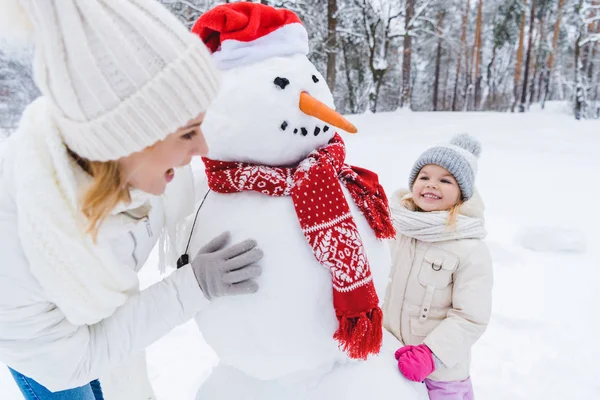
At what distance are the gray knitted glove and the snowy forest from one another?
3.81 m

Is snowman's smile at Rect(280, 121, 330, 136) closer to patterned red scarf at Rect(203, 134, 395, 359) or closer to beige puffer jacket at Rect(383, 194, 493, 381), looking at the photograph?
patterned red scarf at Rect(203, 134, 395, 359)

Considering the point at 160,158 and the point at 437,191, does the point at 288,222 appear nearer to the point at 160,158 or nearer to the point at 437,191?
the point at 160,158

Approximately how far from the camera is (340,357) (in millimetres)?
1163

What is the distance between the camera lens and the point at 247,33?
1077 millimetres

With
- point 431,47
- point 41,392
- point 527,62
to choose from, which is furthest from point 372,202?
point 431,47

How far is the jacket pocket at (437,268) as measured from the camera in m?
1.40

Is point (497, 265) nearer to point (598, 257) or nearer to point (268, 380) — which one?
point (598, 257)

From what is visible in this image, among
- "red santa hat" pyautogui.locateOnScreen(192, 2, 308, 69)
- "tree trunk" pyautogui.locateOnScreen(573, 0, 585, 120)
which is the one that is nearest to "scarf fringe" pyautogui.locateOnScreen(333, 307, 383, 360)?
"red santa hat" pyautogui.locateOnScreen(192, 2, 308, 69)

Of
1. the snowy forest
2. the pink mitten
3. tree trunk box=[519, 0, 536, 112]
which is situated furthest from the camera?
tree trunk box=[519, 0, 536, 112]

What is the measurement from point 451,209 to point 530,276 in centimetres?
188

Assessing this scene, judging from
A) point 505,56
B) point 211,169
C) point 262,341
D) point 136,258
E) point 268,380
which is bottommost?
point 505,56

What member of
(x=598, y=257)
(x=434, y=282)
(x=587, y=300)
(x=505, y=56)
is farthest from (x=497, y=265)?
(x=505, y=56)

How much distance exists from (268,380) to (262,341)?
214 millimetres

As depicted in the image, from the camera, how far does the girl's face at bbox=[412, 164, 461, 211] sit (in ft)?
4.77
